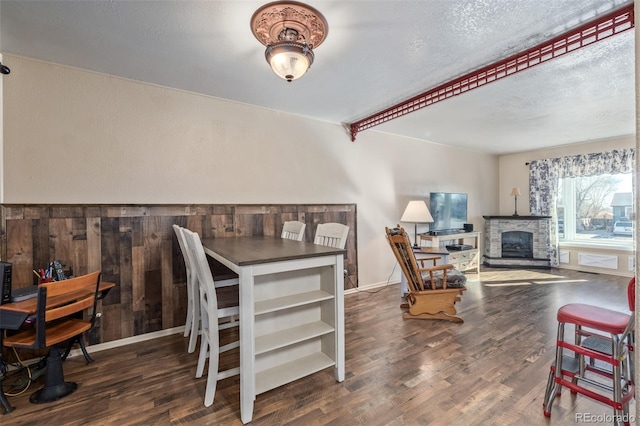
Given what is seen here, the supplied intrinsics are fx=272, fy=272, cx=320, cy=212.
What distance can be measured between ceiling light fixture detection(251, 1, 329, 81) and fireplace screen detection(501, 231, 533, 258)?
5.98 meters

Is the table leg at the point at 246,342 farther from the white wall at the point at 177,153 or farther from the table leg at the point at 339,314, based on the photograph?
the white wall at the point at 177,153

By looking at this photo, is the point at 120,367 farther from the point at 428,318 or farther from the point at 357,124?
the point at 357,124

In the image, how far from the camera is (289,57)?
5.70 feet

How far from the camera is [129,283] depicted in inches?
102

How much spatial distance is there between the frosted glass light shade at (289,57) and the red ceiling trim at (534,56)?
1.68 m

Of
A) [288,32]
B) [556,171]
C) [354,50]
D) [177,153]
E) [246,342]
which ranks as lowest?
[246,342]

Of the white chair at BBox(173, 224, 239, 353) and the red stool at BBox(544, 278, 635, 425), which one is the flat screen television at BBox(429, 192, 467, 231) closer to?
the red stool at BBox(544, 278, 635, 425)

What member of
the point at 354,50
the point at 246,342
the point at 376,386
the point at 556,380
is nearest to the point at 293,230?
the point at 246,342

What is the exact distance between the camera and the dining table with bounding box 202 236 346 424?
1609 millimetres

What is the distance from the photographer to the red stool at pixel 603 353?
1412 millimetres

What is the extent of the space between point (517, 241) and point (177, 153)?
21.5ft

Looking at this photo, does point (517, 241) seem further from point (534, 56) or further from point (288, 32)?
point (288, 32)

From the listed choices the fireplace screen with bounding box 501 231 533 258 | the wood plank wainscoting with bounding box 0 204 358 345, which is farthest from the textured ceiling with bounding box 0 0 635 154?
the fireplace screen with bounding box 501 231 533 258

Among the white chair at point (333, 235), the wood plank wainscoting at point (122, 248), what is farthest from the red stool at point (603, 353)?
the wood plank wainscoting at point (122, 248)
